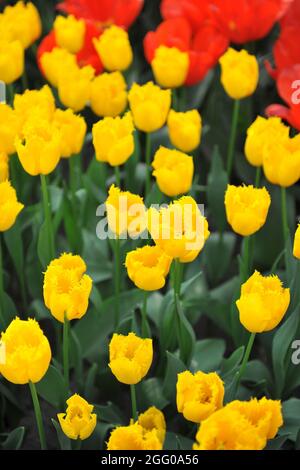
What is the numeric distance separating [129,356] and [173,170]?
228mm

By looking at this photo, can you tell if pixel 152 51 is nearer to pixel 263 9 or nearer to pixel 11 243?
pixel 263 9

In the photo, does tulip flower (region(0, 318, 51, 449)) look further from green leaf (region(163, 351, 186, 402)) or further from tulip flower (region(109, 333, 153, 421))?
green leaf (region(163, 351, 186, 402))

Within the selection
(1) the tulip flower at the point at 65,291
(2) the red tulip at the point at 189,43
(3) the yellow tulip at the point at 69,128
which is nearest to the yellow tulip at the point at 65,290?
(1) the tulip flower at the point at 65,291

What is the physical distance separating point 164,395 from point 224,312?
6.7 inches

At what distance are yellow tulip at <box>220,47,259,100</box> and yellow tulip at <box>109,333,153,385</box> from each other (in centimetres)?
41

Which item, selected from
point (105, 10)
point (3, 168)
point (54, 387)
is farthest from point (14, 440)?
point (105, 10)

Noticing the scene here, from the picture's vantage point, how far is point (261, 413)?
680 millimetres

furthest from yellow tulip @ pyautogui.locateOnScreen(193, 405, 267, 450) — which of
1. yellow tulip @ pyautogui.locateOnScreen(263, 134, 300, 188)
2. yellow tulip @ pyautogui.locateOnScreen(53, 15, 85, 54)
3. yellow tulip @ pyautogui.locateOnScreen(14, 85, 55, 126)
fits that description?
yellow tulip @ pyautogui.locateOnScreen(53, 15, 85, 54)

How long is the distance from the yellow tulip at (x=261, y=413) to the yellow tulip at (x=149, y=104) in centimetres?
41

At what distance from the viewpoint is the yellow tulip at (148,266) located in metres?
0.79

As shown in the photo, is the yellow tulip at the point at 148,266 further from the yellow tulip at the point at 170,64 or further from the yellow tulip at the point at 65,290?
the yellow tulip at the point at 170,64

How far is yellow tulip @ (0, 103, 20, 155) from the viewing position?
926 millimetres

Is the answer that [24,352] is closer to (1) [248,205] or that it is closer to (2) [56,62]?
(1) [248,205]
